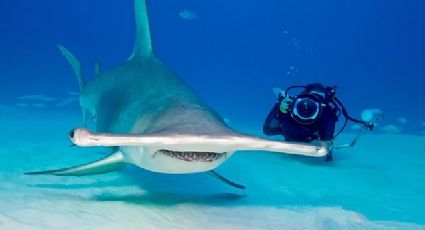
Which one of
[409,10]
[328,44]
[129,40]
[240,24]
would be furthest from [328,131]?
[240,24]

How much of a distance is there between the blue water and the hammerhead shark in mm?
2252

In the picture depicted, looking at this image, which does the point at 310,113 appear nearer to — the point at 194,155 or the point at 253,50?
the point at 194,155

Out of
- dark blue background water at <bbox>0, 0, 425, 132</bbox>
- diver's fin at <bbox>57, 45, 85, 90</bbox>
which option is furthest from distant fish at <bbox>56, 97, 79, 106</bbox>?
diver's fin at <bbox>57, 45, 85, 90</bbox>

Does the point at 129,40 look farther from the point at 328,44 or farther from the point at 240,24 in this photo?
the point at 328,44

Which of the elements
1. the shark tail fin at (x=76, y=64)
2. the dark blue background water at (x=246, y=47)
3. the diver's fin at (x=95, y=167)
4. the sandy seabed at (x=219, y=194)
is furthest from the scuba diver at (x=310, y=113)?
the dark blue background water at (x=246, y=47)

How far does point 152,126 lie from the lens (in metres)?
3.29

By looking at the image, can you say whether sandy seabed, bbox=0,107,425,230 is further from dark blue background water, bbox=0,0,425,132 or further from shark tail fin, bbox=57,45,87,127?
dark blue background water, bbox=0,0,425,132

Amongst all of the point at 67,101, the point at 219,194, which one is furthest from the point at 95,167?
the point at 67,101

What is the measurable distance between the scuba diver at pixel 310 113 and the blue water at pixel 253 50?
0.83m

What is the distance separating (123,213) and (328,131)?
4039 mm

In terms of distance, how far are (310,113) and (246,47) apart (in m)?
152

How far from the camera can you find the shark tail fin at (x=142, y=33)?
5230 millimetres

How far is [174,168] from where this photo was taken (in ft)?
10.4

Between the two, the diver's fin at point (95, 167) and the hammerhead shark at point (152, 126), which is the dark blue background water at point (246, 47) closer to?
the hammerhead shark at point (152, 126)
